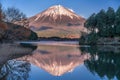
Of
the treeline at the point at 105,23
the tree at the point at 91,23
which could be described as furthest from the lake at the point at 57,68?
the tree at the point at 91,23

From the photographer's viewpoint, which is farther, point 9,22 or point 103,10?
point 103,10

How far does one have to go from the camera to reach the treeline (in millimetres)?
119188

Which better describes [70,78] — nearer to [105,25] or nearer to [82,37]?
[105,25]

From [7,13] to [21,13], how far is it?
773 cm

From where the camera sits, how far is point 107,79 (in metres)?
23.4

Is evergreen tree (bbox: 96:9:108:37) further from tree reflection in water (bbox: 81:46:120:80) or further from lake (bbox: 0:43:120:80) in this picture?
tree reflection in water (bbox: 81:46:120:80)

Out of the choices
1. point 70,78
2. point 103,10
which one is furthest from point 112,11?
point 70,78

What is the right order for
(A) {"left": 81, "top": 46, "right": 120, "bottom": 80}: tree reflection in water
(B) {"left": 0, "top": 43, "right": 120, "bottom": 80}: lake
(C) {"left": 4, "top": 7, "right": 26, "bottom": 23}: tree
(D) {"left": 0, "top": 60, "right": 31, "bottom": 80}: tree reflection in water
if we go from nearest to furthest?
(D) {"left": 0, "top": 60, "right": 31, "bottom": 80}: tree reflection in water
(B) {"left": 0, "top": 43, "right": 120, "bottom": 80}: lake
(A) {"left": 81, "top": 46, "right": 120, "bottom": 80}: tree reflection in water
(C) {"left": 4, "top": 7, "right": 26, "bottom": 23}: tree

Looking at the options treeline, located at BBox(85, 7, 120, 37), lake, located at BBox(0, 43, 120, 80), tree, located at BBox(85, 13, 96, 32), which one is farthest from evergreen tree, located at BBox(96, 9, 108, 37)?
lake, located at BBox(0, 43, 120, 80)

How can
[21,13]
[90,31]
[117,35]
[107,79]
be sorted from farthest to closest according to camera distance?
[90,31], [117,35], [21,13], [107,79]

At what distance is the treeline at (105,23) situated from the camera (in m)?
119

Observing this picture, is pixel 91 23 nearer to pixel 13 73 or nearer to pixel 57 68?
pixel 57 68

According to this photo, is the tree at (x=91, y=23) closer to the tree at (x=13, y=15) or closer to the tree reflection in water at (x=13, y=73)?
the tree at (x=13, y=15)

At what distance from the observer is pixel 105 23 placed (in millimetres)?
121625
